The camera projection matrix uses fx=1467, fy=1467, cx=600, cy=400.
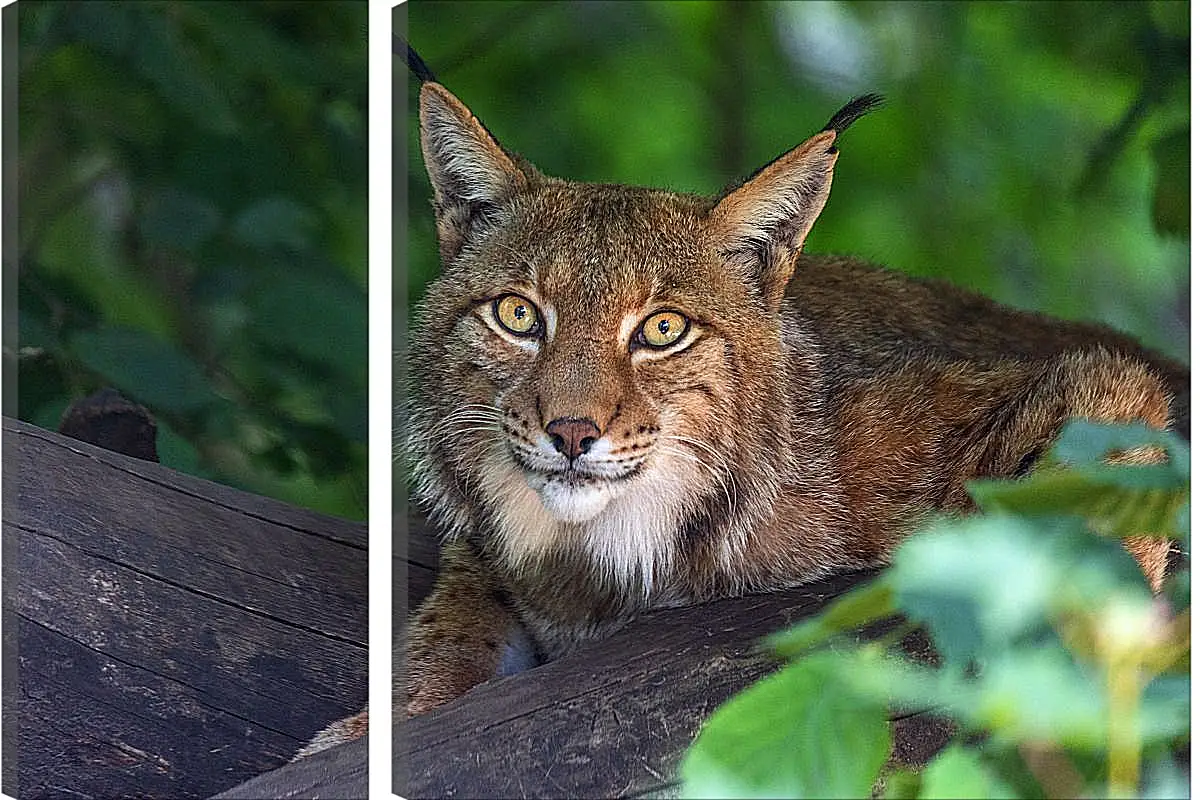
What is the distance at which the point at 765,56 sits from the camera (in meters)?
4.23

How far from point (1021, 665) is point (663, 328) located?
1.09 m

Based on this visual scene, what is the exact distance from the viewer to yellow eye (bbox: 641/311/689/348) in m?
2.01

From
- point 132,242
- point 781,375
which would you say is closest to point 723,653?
point 781,375

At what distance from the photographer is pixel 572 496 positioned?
1.93 meters

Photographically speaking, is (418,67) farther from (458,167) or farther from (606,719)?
(606,719)

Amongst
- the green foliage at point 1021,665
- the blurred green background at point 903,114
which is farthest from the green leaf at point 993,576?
the blurred green background at point 903,114

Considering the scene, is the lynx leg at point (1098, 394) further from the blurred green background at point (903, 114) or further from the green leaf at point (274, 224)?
the green leaf at point (274, 224)

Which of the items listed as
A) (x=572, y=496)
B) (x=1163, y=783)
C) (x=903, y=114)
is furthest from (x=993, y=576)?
(x=903, y=114)

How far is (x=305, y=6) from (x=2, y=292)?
114 cm

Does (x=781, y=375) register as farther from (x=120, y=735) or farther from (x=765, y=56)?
(x=765, y=56)

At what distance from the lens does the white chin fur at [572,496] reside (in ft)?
6.29

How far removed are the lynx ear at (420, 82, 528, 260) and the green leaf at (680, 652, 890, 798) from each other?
4.03 feet

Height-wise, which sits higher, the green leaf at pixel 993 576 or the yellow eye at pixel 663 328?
the yellow eye at pixel 663 328

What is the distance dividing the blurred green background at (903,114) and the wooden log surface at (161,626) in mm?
512
